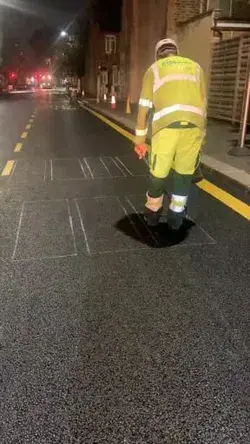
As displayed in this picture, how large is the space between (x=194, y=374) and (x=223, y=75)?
617 inches

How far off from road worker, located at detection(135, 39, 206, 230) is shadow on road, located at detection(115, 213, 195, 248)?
0.57ft

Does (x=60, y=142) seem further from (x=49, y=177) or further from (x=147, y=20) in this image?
(x=147, y=20)

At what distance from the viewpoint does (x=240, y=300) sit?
11.7 feet

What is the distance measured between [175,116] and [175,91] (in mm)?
242

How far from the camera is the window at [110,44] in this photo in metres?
51.8

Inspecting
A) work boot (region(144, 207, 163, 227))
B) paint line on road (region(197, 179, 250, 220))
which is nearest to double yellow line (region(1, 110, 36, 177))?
paint line on road (region(197, 179, 250, 220))

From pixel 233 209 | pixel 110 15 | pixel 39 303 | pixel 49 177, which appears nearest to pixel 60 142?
pixel 49 177

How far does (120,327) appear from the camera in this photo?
318 centimetres

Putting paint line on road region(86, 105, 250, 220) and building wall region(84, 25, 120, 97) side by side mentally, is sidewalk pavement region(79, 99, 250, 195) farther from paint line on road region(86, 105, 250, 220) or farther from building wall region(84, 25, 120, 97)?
building wall region(84, 25, 120, 97)

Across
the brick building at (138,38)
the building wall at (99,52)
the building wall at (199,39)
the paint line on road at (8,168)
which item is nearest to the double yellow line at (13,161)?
the paint line on road at (8,168)

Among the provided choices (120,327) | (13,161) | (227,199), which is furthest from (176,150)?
(13,161)

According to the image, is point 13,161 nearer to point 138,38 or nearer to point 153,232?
point 153,232

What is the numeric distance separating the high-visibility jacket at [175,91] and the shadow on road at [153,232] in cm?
112

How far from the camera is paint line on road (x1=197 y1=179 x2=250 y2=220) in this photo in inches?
233
